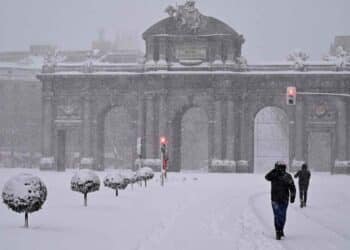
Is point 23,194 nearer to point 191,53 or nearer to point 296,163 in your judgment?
point 191,53

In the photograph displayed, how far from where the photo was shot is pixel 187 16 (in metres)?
67.0

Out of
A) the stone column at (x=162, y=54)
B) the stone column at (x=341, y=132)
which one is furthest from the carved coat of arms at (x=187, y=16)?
the stone column at (x=341, y=132)

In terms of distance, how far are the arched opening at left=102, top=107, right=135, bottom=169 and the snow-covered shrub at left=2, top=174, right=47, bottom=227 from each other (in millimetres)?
74261

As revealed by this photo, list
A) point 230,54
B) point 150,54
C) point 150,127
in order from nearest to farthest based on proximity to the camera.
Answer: point 230,54, point 150,54, point 150,127

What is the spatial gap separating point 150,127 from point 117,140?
24.7 metres

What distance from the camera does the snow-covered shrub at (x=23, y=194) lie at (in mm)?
17641

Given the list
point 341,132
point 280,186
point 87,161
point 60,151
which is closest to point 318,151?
point 341,132

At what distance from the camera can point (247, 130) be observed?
6781 centimetres

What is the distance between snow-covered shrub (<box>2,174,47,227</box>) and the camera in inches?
695

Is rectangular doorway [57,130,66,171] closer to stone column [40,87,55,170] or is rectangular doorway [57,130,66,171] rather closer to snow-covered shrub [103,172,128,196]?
stone column [40,87,55,170]

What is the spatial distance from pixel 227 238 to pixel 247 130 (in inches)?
1977

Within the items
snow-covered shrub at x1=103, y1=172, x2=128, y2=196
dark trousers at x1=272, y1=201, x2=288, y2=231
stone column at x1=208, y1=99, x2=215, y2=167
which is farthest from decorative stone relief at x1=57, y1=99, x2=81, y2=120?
dark trousers at x1=272, y1=201, x2=288, y2=231

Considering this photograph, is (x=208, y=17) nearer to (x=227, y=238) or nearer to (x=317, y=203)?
(x=317, y=203)

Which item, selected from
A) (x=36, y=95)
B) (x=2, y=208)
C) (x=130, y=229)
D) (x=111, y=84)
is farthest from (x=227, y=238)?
(x=36, y=95)
